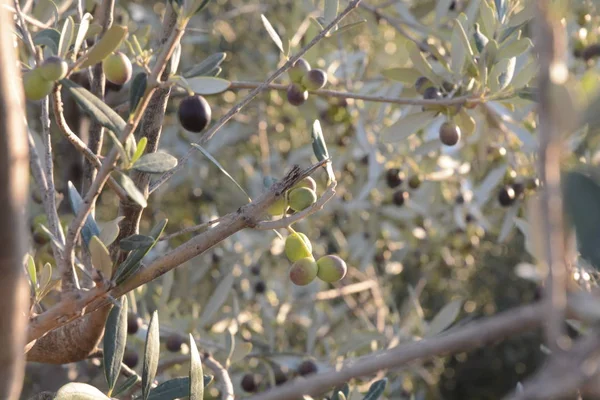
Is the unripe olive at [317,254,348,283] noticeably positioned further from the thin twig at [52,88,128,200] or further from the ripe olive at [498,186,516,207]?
the ripe olive at [498,186,516,207]

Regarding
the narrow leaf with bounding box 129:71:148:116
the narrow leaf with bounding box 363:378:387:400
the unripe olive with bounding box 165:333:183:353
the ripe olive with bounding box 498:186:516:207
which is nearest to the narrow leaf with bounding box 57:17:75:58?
the narrow leaf with bounding box 129:71:148:116

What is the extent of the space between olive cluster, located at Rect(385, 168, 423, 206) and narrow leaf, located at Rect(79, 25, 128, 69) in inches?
50.9

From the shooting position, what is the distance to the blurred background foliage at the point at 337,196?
173 cm

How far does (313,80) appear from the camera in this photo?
122 cm

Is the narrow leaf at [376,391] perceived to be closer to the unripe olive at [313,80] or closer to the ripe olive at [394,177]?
the unripe olive at [313,80]

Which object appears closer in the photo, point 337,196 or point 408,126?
point 408,126

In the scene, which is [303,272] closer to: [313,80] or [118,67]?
[118,67]

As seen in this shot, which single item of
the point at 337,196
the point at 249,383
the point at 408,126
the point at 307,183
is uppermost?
the point at 307,183

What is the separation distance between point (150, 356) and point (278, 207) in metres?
0.23

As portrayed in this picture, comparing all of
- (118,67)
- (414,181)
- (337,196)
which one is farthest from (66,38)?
(337,196)

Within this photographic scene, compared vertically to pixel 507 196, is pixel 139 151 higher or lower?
higher

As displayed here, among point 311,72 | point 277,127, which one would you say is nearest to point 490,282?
point 277,127

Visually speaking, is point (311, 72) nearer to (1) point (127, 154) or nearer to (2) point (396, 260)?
(1) point (127, 154)

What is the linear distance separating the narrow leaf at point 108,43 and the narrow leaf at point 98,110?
32mm
